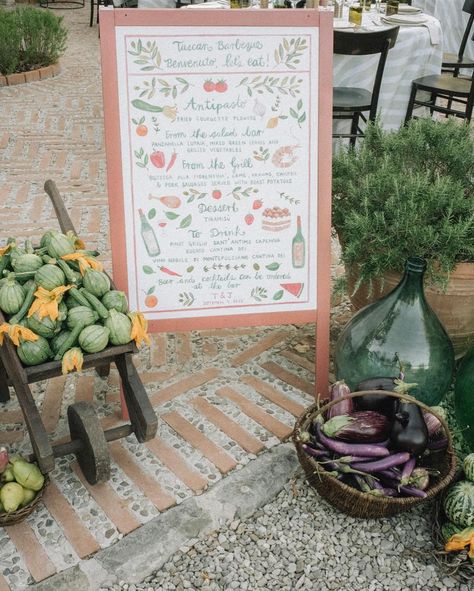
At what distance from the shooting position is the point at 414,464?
5.98ft

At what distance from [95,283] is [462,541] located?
1226 mm

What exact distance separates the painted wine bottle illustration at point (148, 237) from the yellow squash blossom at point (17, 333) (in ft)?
1.78

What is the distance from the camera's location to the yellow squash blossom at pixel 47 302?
173 cm

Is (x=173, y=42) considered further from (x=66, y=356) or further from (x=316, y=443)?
(x=316, y=443)

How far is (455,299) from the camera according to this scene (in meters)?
2.37

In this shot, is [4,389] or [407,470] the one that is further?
[4,389]

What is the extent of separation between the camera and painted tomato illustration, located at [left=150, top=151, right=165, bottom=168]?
2043 mm

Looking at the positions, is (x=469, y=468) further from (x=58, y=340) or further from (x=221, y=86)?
(x=221, y=86)

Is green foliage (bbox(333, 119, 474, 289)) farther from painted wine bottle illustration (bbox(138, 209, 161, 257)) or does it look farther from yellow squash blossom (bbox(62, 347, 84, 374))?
yellow squash blossom (bbox(62, 347, 84, 374))

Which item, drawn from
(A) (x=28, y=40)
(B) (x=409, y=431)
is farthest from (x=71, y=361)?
(A) (x=28, y=40)

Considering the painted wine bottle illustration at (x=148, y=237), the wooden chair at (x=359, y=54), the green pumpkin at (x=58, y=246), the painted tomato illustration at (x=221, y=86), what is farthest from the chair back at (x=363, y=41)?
the green pumpkin at (x=58, y=246)

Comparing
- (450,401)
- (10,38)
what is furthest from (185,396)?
(10,38)

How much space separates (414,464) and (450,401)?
69 centimetres

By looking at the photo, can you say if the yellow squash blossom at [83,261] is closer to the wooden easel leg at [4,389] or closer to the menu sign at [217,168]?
the menu sign at [217,168]
